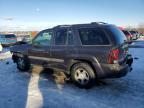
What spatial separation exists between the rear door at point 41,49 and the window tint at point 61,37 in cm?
32

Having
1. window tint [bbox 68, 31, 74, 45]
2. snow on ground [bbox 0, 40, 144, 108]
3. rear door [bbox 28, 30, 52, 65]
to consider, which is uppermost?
window tint [bbox 68, 31, 74, 45]

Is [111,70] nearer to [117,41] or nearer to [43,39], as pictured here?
[117,41]

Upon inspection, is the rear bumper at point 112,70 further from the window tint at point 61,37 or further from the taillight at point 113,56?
the window tint at point 61,37

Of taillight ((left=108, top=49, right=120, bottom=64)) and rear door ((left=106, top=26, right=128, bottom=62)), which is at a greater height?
rear door ((left=106, top=26, right=128, bottom=62))

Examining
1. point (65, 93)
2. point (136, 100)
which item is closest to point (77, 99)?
point (65, 93)

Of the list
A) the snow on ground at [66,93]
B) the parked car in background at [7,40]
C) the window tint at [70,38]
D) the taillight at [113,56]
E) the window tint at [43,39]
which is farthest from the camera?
the parked car in background at [7,40]

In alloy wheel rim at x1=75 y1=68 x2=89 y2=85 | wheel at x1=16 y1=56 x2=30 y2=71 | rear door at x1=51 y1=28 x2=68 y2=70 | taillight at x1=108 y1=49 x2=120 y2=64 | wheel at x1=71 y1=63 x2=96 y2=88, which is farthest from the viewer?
wheel at x1=16 y1=56 x2=30 y2=71

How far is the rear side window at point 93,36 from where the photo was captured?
586 centimetres

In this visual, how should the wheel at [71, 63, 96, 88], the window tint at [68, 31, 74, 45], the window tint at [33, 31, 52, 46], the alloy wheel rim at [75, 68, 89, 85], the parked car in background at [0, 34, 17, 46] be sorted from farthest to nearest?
the parked car in background at [0, 34, 17, 46]
the window tint at [33, 31, 52, 46]
the window tint at [68, 31, 74, 45]
the alloy wheel rim at [75, 68, 89, 85]
the wheel at [71, 63, 96, 88]

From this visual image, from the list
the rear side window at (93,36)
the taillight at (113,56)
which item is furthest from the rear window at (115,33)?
the taillight at (113,56)

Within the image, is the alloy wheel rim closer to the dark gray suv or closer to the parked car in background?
the dark gray suv

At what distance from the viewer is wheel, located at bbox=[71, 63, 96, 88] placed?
20.1ft

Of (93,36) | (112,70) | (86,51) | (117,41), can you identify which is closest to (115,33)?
(117,41)

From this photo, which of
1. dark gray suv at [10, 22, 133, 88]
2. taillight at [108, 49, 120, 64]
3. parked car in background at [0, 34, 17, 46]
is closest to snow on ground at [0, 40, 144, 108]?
dark gray suv at [10, 22, 133, 88]
